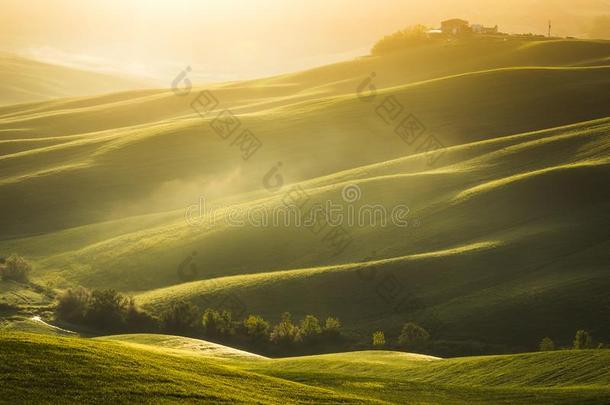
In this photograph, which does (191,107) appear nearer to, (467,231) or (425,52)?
(425,52)

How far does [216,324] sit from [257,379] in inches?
1199

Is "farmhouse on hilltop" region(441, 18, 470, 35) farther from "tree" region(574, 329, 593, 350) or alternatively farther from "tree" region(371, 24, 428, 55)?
"tree" region(574, 329, 593, 350)

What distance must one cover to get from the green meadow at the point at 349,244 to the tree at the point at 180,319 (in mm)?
2960

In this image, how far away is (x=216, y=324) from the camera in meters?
56.4

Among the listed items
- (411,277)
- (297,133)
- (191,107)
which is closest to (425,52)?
(191,107)

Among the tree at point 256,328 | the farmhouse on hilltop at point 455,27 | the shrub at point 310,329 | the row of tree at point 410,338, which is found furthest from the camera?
the farmhouse on hilltop at point 455,27

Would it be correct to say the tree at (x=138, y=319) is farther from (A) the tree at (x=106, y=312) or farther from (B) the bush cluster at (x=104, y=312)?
(A) the tree at (x=106, y=312)

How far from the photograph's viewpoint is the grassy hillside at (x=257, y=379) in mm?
21875

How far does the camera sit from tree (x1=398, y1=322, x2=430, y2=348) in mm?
50531

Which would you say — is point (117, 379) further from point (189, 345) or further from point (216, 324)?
point (216, 324)

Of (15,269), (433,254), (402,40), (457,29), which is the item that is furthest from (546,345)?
(402,40)

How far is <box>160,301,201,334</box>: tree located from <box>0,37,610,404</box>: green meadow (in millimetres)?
2960

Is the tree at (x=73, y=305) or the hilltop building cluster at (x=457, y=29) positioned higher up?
the hilltop building cluster at (x=457, y=29)

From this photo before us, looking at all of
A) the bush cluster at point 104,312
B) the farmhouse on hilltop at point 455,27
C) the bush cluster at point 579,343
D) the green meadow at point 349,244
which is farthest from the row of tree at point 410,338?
the farmhouse on hilltop at point 455,27
